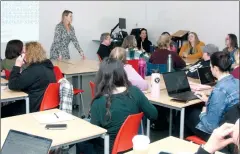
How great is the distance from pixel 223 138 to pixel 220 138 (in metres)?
0.01

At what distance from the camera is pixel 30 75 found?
3.54m

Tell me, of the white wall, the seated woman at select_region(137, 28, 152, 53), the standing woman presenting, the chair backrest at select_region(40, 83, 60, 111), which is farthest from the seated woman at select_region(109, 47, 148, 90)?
the seated woman at select_region(137, 28, 152, 53)

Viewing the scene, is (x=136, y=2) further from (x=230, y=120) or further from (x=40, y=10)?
(x=230, y=120)

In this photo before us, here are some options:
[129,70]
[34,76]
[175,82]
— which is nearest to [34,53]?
[34,76]

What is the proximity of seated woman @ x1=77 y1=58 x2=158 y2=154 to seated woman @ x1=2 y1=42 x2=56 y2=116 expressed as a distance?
3.23 ft

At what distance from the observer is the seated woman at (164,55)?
509 centimetres

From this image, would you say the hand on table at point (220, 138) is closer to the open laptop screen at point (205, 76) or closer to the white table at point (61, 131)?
the white table at point (61, 131)

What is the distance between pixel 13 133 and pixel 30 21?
575 centimetres

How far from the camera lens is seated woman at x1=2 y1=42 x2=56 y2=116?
3553 mm

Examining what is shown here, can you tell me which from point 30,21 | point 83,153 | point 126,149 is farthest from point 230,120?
point 30,21

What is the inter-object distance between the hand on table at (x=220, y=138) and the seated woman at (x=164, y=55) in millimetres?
3629

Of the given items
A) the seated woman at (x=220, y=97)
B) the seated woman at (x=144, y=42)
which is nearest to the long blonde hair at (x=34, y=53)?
the seated woman at (x=220, y=97)

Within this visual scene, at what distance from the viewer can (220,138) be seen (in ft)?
4.78

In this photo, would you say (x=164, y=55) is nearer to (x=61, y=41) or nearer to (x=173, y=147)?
(x=61, y=41)
